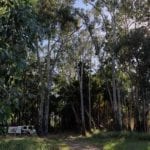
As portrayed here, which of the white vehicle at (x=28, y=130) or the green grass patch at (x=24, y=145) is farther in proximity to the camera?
→ the white vehicle at (x=28, y=130)

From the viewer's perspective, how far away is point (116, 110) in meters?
36.7

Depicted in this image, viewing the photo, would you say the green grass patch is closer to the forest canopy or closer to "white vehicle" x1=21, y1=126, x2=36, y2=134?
the forest canopy

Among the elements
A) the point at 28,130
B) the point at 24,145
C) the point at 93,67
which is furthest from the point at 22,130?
the point at 24,145

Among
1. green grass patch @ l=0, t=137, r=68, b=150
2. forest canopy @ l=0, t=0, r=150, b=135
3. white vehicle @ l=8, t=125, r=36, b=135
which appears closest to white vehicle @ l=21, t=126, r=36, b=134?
white vehicle @ l=8, t=125, r=36, b=135

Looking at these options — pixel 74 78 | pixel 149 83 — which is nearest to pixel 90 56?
pixel 74 78

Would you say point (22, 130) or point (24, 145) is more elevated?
point (22, 130)

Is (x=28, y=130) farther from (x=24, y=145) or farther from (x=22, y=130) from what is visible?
(x=24, y=145)

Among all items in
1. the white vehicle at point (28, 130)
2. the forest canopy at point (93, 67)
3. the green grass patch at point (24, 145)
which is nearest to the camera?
the green grass patch at point (24, 145)

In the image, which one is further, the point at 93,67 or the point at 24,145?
the point at 93,67

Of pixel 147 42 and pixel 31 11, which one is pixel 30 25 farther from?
pixel 147 42

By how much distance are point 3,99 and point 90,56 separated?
40401 millimetres

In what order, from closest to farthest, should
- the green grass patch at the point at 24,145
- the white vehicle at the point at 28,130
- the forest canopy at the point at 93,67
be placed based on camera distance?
the green grass patch at the point at 24,145, the forest canopy at the point at 93,67, the white vehicle at the point at 28,130

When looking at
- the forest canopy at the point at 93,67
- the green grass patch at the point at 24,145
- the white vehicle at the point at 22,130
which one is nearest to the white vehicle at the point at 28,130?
the white vehicle at the point at 22,130

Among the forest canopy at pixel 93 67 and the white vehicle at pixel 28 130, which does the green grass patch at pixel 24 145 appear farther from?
the white vehicle at pixel 28 130
